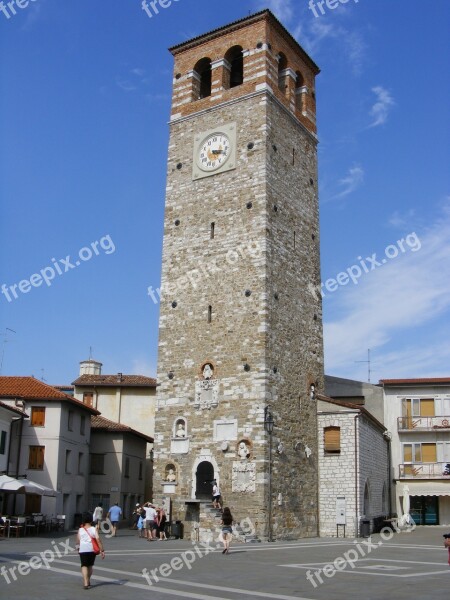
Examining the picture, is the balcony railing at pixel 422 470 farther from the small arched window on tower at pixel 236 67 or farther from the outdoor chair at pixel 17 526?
the small arched window on tower at pixel 236 67

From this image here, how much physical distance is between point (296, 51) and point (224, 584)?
2659 cm

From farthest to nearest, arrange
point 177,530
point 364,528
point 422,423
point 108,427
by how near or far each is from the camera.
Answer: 1. point 108,427
2. point 422,423
3. point 364,528
4. point 177,530

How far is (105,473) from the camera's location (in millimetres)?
38344

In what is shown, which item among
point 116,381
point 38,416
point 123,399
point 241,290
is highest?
point 241,290

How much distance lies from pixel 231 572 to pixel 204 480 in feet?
39.0

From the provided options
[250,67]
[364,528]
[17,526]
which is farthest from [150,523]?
[250,67]

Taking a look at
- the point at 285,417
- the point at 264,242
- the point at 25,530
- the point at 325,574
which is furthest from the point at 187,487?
the point at 325,574

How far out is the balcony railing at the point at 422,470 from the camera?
3653 centimetres

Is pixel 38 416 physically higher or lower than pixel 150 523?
higher

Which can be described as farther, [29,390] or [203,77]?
[29,390]

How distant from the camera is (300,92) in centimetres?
3341

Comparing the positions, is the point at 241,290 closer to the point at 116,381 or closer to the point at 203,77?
the point at 203,77

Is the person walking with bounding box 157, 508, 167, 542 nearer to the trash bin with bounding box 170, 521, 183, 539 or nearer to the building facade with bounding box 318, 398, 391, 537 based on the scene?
the trash bin with bounding box 170, 521, 183, 539

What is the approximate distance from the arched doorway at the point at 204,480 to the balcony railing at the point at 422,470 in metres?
14.8
